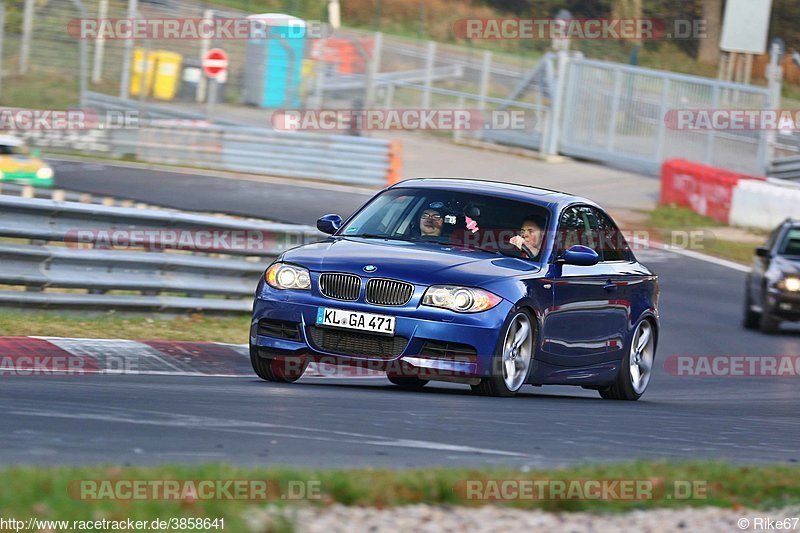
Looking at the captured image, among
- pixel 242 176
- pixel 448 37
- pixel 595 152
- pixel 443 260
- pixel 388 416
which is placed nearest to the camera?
pixel 388 416

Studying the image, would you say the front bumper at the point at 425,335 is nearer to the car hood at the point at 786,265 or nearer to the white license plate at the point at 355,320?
the white license plate at the point at 355,320

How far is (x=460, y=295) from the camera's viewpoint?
9484mm

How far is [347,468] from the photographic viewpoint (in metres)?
6.23

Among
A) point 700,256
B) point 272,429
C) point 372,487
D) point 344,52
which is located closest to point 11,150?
point 700,256

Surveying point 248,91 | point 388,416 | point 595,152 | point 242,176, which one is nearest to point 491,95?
point 595,152

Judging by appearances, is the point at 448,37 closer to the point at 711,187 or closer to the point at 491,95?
the point at 491,95

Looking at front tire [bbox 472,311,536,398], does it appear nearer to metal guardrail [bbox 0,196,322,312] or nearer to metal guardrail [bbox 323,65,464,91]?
metal guardrail [bbox 0,196,322,312]

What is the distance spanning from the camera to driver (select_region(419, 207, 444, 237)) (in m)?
10.4

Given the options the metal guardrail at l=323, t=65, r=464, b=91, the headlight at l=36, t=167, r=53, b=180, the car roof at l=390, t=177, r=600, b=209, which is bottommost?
the headlight at l=36, t=167, r=53, b=180

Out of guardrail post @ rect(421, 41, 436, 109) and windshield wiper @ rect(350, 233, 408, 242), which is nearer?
windshield wiper @ rect(350, 233, 408, 242)

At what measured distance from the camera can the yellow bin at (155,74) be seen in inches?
1356

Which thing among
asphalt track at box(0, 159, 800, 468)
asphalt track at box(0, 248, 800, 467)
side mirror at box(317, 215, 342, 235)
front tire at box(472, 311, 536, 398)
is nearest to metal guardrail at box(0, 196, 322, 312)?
asphalt track at box(0, 248, 800, 467)

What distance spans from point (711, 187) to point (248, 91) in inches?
456

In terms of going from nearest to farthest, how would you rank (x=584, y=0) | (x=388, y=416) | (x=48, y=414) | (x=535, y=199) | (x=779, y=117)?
(x=48, y=414), (x=388, y=416), (x=535, y=199), (x=779, y=117), (x=584, y=0)
